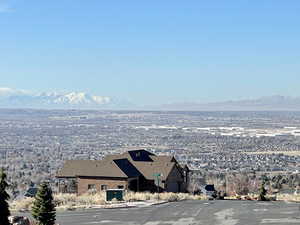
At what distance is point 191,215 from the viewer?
3584cm

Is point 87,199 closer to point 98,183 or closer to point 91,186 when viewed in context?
point 98,183

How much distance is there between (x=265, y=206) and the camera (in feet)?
133

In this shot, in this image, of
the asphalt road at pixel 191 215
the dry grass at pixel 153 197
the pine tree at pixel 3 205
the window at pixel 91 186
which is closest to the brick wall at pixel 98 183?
the window at pixel 91 186

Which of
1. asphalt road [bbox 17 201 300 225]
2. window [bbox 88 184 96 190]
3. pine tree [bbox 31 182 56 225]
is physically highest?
pine tree [bbox 31 182 56 225]

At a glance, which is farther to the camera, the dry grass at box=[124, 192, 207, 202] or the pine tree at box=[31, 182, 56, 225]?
the dry grass at box=[124, 192, 207, 202]

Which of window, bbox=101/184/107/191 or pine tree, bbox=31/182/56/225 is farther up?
pine tree, bbox=31/182/56/225

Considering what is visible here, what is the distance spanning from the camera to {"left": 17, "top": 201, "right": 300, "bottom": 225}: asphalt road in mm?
33312

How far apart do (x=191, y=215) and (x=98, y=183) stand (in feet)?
56.4

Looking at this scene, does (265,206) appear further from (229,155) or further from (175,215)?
(229,155)

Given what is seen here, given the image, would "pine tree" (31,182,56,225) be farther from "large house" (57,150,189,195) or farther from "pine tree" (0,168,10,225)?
"large house" (57,150,189,195)

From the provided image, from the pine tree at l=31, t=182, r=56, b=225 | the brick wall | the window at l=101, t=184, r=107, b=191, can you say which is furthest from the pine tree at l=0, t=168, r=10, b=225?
the window at l=101, t=184, r=107, b=191

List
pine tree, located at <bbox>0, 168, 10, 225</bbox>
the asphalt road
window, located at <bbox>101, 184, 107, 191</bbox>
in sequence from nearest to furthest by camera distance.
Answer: pine tree, located at <bbox>0, 168, 10, 225</bbox> → the asphalt road → window, located at <bbox>101, 184, 107, 191</bbox>

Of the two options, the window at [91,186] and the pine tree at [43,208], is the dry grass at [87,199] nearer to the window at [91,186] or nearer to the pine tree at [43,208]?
the window at [91,186]

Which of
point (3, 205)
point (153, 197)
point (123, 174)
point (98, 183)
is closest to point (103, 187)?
point (98, 183)
